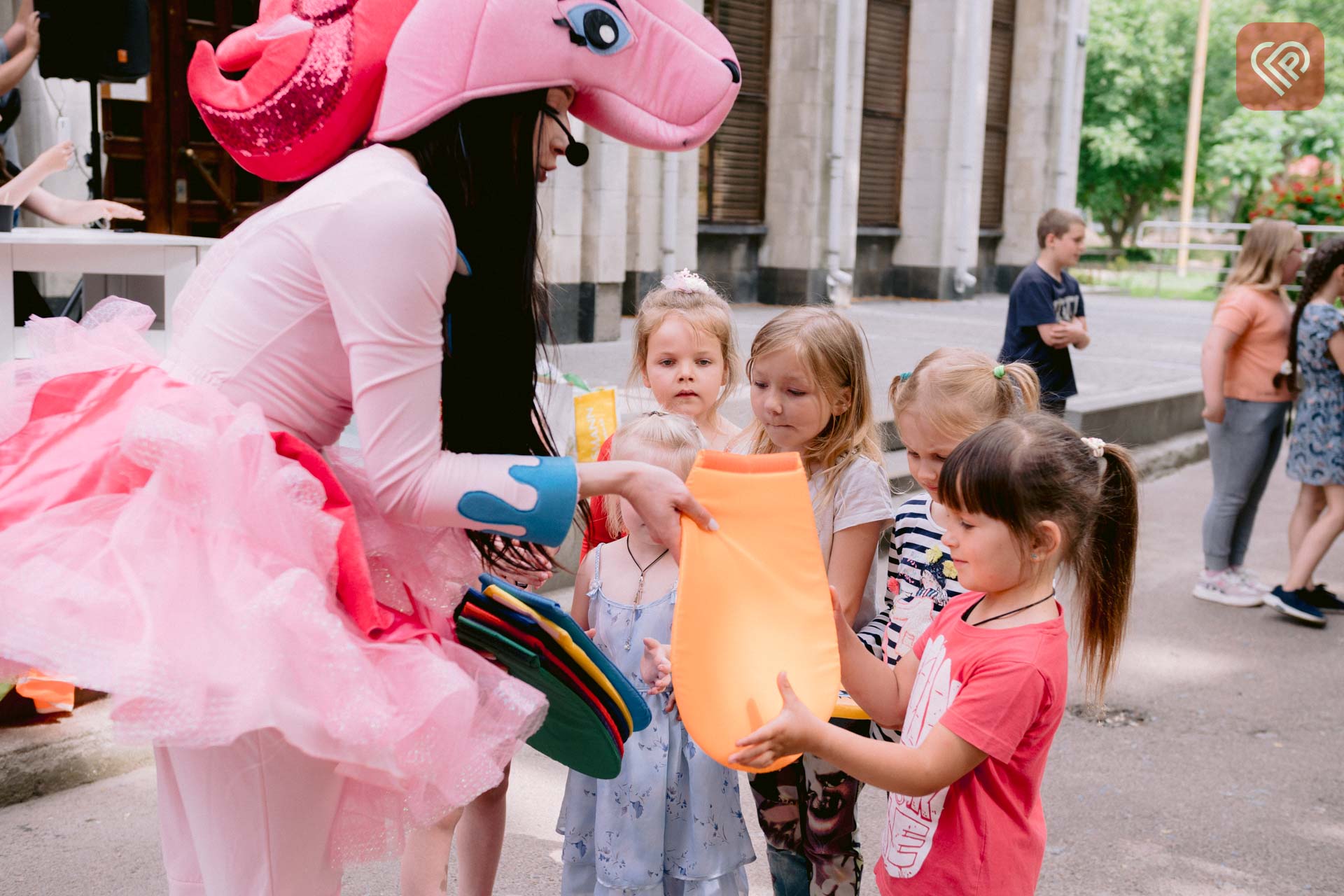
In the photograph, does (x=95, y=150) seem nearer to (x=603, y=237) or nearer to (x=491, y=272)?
(x=603, y=237)

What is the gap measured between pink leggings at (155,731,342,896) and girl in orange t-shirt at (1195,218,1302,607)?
5322 mm

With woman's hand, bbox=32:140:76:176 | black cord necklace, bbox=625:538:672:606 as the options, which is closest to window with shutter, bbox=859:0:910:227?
woman's hand, bbox=32:140:76:176

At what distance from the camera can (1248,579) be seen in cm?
617

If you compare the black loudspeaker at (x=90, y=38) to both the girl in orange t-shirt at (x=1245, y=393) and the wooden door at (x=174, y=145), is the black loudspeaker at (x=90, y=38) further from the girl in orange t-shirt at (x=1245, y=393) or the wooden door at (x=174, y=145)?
the girl in orange t-shirt at (x=1245, y=393)

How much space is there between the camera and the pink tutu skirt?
1.50 meters

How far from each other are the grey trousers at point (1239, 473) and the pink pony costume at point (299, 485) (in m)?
5.10

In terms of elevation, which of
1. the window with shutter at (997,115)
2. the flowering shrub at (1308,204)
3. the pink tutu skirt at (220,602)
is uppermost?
the window with shutter at (997,115)

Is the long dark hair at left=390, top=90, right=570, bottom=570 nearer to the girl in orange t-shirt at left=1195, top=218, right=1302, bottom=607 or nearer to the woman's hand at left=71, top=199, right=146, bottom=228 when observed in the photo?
the woman's hand at left=71, top=199, right=146, bottom=228

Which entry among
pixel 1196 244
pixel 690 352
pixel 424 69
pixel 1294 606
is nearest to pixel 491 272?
pixel 424 69

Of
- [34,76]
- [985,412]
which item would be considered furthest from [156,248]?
[985,412]

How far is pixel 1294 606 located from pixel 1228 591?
1.08ft

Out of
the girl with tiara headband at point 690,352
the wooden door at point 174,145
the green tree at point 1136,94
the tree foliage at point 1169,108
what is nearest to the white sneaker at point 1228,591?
the girl with tiara headband at point 690,352

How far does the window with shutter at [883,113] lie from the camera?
55.1 feet

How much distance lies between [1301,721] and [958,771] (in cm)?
328
